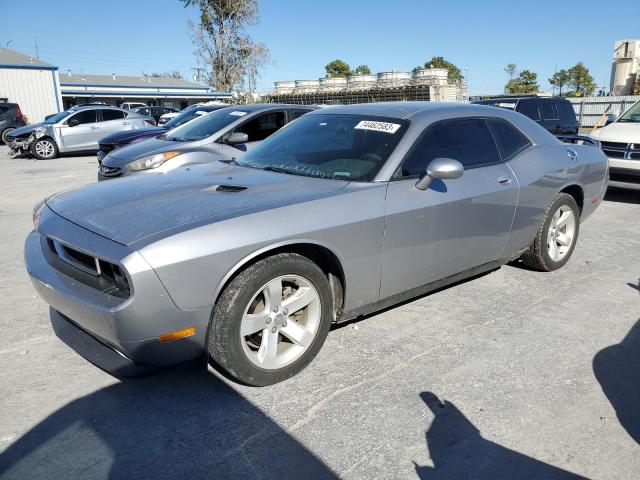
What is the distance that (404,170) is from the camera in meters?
3.50

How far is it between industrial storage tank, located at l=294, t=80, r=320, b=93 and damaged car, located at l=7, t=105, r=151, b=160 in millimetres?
48146

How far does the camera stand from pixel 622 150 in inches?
325

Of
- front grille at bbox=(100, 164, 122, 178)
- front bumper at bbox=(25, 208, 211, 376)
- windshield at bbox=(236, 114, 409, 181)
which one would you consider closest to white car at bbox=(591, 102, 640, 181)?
windshield at bbox=(236, 114, 409, 181)

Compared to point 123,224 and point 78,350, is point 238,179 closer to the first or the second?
point 123,224

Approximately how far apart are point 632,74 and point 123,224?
52997 millimetres

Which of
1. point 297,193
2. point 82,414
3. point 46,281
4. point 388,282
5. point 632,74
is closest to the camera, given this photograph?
point 82,414

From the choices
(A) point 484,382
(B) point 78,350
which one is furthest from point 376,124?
(B) point 78,350

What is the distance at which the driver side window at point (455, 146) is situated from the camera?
3596 millimetres

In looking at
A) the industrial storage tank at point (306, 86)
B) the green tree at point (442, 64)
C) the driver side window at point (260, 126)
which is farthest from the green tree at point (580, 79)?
the driver side window at point (260, 126)

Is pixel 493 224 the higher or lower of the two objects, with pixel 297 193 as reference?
lower

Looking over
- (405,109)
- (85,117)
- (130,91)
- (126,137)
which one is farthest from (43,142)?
(130,91)

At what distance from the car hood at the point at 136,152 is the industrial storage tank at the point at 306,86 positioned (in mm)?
57290

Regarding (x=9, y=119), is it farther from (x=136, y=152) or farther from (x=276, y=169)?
(x=276, y=169)

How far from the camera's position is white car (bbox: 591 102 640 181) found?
8.09 metres
